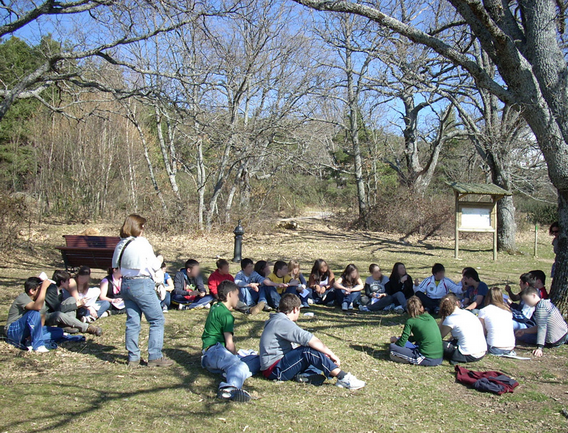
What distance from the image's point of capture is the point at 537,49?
6699 mm

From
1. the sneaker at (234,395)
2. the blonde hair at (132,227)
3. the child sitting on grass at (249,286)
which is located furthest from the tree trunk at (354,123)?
the sneaker at (234,395)

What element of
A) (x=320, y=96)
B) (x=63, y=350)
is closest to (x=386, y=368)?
(x=63, y=350)

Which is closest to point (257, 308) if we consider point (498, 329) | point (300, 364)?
point (300, 364)

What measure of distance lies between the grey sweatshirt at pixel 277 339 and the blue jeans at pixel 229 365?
146 mm

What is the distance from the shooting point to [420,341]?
5.69m

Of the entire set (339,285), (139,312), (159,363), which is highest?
(139,312)

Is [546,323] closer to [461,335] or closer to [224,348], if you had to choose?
[461,335]

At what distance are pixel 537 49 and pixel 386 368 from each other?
4.67m

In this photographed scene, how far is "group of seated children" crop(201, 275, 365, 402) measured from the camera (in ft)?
15.7

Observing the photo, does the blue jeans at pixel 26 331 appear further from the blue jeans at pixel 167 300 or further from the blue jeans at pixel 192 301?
the blue jeans at pixel 192 301

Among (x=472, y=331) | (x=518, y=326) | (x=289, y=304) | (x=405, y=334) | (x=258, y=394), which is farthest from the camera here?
(x=518, y=326)

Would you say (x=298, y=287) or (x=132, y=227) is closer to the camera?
(x=132, y=227)

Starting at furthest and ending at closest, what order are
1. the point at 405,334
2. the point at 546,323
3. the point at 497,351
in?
the point at 546,323 → the point at 497,351 → the point at 405,334

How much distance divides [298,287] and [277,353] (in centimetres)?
356
